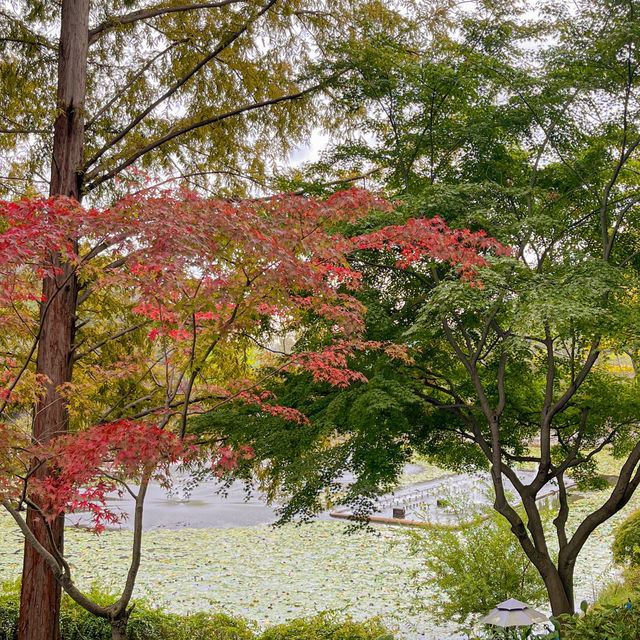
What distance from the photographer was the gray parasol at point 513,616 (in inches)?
218

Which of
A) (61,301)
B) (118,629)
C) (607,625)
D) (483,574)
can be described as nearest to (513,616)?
(607,625)

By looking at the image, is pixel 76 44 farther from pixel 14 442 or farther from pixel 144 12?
pixel 14 442

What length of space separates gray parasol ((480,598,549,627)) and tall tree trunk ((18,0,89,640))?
161 inches

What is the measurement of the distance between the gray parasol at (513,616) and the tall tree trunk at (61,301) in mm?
4098

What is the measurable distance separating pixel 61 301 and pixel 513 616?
17.4 feet

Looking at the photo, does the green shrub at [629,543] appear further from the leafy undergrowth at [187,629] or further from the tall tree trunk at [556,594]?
the leafy undergrowth at [187,629]

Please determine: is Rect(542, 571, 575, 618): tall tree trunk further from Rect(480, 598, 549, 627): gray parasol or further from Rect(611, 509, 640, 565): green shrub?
Rect(611, 509, 640, 565): green shrub

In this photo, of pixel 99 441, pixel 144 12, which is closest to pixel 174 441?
pixel 99 441

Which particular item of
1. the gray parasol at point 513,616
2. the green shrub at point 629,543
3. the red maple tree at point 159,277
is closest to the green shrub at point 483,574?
the gray parasol at point 513,616

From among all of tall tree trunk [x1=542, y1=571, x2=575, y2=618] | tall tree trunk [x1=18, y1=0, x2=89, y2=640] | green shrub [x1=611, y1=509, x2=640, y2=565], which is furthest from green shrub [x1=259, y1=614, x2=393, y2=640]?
green shrub [x1=611, y1=509, x2=640, y2=565]

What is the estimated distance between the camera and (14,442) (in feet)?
12.9

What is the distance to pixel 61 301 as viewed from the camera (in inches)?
218

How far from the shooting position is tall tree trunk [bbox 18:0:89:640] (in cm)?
516

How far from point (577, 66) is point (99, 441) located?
19.6ft
